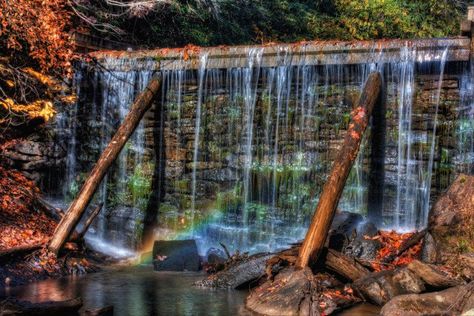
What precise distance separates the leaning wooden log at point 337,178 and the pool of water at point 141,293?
1117 mm

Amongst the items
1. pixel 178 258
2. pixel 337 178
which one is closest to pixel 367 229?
pixel 337 178

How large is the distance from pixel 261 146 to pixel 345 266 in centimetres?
359

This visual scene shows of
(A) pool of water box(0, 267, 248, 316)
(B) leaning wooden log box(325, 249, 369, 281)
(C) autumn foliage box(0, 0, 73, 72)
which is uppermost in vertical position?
(C) autumn foliage box(0, 0, 73, 72)

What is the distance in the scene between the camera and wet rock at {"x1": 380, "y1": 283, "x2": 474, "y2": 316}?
650 cm

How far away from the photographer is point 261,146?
36.5ft

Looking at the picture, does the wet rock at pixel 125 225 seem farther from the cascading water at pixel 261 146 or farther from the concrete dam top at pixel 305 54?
the concrete dam top at pixel 305 54

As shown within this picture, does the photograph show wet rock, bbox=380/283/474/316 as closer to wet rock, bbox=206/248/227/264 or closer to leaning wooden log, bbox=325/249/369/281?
leaning wooden log, bbox=325/249/369/281

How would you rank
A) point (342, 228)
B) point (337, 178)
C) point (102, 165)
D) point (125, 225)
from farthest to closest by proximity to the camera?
1. point (125, 225)
2. point (102, 165)
3. point (342, 228)
4. point (337, 178)

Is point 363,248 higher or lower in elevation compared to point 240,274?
higher

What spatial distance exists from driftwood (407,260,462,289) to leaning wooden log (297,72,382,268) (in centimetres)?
134

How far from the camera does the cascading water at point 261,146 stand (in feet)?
32.9

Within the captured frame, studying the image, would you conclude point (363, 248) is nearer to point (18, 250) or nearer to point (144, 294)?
point (144, 294)

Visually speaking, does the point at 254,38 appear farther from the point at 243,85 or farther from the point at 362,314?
the point at 362,314

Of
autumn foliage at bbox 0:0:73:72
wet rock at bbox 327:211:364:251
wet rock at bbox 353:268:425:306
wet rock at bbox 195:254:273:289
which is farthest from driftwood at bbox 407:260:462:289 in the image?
autumn foliage at bbox 0:0:73:72
